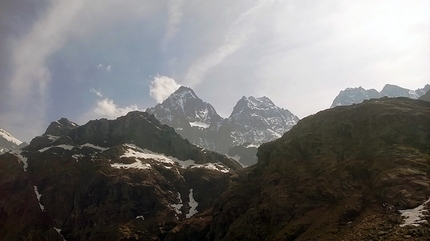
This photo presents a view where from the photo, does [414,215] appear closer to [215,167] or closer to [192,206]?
[192,206]

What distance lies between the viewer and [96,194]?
14225 centimetres

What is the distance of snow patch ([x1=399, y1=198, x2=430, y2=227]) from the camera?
2168 inches

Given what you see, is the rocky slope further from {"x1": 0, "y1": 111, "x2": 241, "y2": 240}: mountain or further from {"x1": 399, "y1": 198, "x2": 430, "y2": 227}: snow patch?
{"x1": 0, "y1": 111, "x2": 241, "y2": 240}: mountain

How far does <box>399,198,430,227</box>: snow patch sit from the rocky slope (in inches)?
6.9

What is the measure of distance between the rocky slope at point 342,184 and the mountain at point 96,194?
31979 mm

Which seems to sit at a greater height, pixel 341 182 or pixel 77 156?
pixel 77 156

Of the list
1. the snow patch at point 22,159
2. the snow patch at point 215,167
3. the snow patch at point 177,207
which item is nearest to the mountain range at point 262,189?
the snow patch at point 177,207

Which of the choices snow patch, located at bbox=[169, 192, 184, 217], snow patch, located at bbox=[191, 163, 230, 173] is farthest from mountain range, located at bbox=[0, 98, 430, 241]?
snow patch, located at bbox=[191, 163, 230, 173]

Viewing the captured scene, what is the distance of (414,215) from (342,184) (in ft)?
84.4

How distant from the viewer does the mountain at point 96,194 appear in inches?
4894

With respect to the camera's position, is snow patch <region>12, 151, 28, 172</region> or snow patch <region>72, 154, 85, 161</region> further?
snow patch <region>72, 154, 85, 161</region>

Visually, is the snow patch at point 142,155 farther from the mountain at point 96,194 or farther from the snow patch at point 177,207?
the snow patch at point 177,207

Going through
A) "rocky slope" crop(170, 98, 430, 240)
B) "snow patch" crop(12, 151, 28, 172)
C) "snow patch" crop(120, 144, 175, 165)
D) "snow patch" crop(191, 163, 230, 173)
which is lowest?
"rocky slope" crop(170, 98, 430, 240)

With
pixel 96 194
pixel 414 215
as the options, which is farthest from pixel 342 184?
pixel 96 194
